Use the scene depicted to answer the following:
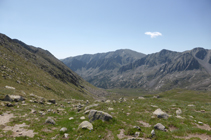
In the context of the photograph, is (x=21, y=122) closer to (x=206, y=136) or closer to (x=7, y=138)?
(x=7, y=138)

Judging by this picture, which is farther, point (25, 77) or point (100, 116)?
point (25, 77)

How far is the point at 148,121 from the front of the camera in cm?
1844

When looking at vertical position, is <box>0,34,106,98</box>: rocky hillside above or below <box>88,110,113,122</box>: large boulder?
above

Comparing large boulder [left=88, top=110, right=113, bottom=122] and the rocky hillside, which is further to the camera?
the rocky hillside

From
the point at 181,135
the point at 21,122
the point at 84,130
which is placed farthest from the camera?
the point at 21,122

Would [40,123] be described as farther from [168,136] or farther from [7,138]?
[168,136]

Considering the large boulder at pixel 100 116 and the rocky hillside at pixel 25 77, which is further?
the rocky hillside at pixel 25 77

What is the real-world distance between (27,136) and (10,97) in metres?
19.0

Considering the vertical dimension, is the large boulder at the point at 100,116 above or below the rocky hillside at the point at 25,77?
below

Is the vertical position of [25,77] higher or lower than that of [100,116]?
higher

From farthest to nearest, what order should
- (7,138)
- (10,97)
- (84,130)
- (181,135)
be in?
1. (10,97)
2. (84,130)
3. (181,135)
4. (7,138)

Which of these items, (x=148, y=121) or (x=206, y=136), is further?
(x=148, y=121)

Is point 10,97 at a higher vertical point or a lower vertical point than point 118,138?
higher

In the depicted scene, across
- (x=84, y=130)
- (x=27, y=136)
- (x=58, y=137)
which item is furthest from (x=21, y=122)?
(x=84, y=130)
